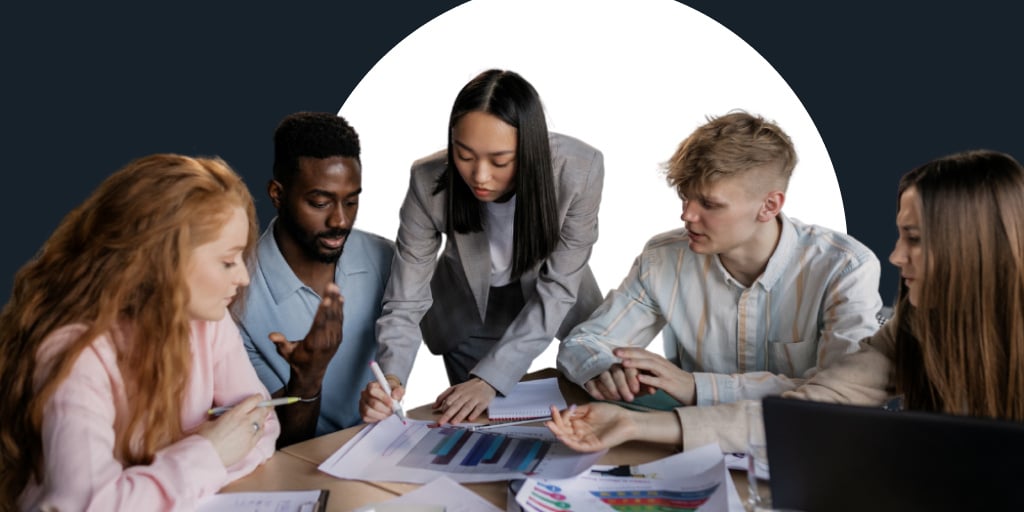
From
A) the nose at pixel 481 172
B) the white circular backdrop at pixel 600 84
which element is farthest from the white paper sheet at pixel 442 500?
the white circular backdrop at pixel 600 84

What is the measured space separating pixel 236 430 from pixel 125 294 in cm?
32

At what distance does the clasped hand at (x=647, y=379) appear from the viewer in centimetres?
224

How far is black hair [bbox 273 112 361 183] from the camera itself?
2533 millimetres

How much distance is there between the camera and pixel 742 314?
8.20 ft

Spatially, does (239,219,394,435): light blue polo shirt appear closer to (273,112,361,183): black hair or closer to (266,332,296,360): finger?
(273,112,361,183): black hair

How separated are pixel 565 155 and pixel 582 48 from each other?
0.93 m

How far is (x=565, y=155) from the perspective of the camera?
2.59 m

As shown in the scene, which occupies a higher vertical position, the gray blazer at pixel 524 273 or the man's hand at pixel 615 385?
the gray blazer at pixel 524 273

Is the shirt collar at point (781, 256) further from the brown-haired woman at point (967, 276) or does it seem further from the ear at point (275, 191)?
the ear at point (275, 191)

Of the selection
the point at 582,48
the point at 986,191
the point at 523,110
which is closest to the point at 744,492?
the point at 986,191

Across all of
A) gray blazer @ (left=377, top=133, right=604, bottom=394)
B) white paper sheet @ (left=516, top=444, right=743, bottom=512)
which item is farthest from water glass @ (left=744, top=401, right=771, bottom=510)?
gray blazer @ (left=377, top=133, right=604, bottom=394)

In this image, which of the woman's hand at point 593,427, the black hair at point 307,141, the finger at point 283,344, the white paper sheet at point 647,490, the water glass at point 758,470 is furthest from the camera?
the black hair at point 307,141

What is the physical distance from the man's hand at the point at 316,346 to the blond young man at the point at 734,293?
0.60m

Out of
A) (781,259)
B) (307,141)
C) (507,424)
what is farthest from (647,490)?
(307,141)
